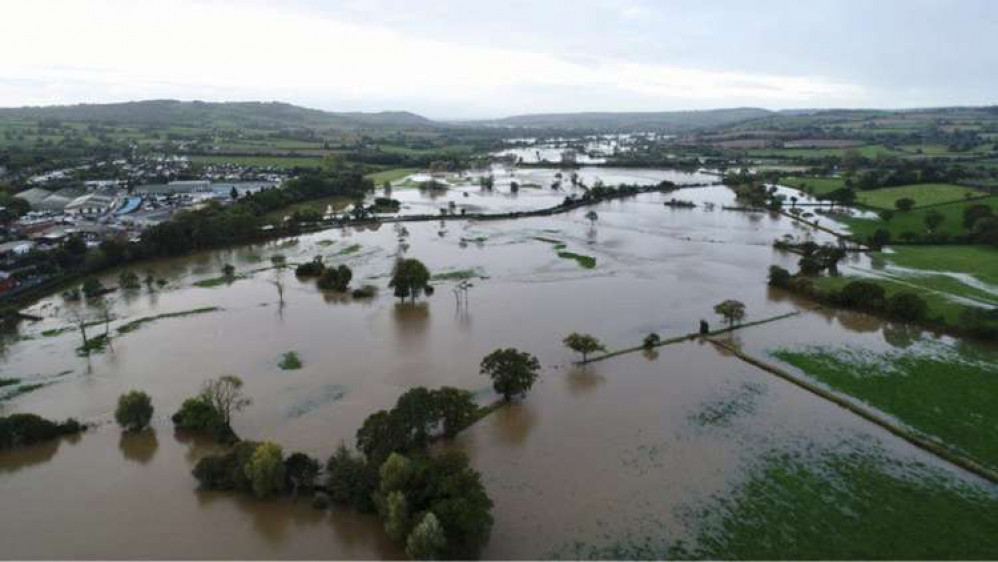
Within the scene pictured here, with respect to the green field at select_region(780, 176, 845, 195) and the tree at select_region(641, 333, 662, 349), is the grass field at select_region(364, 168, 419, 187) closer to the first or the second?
the green field at select_region(780, 176, 845, 195)

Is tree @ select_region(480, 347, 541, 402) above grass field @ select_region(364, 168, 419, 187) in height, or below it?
below

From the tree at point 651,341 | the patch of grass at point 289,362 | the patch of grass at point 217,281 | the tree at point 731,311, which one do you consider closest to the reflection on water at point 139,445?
the patch of grass at point 289,362

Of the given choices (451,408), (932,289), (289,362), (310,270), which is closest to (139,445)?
(289,362)

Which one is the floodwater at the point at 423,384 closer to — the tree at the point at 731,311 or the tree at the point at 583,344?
the tree at the point at 583,344

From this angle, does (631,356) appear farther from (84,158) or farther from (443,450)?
(84,158)

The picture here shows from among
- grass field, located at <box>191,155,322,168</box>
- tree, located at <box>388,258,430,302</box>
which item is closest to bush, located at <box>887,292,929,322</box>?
tree, located at <box>388,258,430,302</box>

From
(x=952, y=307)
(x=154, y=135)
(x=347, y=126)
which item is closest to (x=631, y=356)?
(x=952, y=307)
